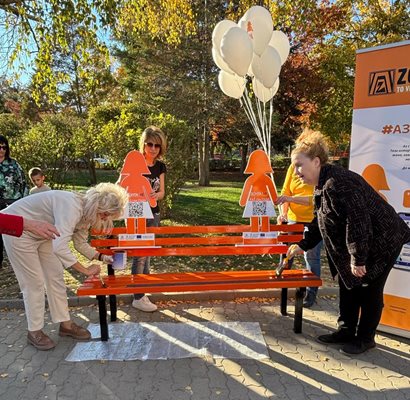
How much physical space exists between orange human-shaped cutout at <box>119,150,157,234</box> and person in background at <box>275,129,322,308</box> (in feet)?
4.47

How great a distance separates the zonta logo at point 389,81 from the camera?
3.28 metres

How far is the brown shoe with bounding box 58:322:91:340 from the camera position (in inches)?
138

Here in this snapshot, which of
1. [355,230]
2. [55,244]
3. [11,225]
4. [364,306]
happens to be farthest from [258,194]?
[11,225]

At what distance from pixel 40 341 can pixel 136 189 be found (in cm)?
165

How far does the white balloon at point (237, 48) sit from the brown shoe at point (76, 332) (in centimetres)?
400

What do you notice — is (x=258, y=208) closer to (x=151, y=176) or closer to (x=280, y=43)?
(x=151, y=176)

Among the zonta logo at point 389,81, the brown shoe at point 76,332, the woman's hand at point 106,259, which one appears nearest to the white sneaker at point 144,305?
the brown shoe at point 76,332

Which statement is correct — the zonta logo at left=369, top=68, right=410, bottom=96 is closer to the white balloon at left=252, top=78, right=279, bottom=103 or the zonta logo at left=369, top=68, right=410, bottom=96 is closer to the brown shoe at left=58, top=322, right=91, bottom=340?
the white balloon at left=252, top=78, right=279, bottom=103

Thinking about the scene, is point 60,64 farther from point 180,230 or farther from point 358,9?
point 180,230

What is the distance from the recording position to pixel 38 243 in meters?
3.18

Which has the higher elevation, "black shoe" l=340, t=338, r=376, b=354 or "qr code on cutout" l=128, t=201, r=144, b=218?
"qr code on cutout" l=128, t=201, r=144, b=218

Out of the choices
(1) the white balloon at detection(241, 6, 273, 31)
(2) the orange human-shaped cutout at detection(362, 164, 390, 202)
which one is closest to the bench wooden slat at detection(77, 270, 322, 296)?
(2) the orange human-shaped cutout at detection(362, 164, 390, 202)

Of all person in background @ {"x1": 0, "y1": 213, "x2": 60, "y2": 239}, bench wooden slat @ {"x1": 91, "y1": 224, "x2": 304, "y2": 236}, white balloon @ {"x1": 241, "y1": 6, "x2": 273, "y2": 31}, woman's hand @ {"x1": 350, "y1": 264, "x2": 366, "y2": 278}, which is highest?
white balloon @ {"x1": 241, "y1": 6, "x2": 273, "y2": 31}

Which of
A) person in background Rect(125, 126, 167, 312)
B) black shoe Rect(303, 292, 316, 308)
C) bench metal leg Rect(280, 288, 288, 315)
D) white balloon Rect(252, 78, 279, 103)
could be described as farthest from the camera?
white balloon Rect(252, 78, 279, 103)
